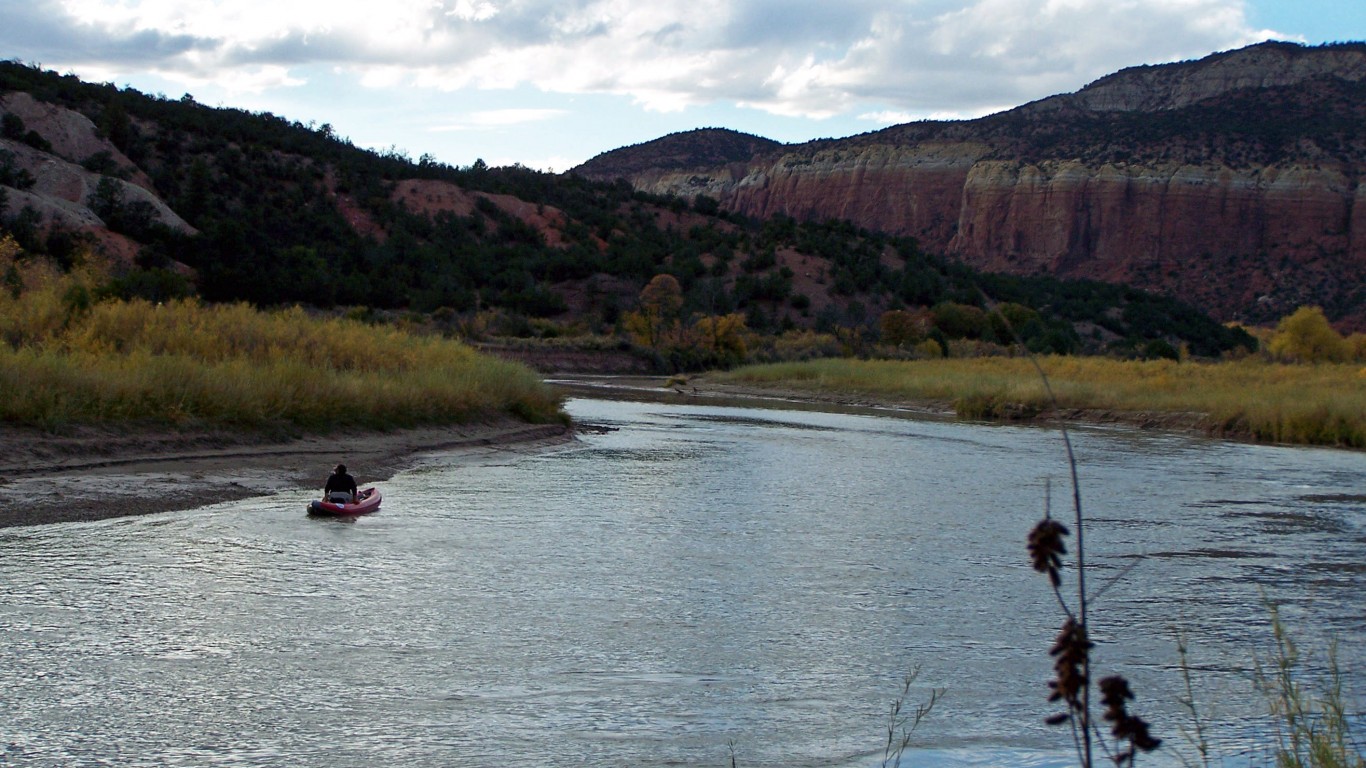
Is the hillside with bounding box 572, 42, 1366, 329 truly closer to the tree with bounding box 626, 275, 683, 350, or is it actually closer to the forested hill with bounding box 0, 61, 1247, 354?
the forested hill with bounding box 0, 61, 1247, 354

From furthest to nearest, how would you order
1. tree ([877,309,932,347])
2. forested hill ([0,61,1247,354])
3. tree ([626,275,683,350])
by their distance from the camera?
tree ([877,309,932,347]) < tree ([626,275,683,350]) < forested hill ([0,61,1247,354])

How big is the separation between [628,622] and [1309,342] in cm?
5980

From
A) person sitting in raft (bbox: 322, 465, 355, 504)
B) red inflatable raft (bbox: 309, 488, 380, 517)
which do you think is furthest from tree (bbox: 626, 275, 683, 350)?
person sitting in raft (bbox: 322, 465, 355, 504)

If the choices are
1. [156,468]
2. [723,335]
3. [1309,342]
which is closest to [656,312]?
[723,335]

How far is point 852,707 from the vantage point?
8.06 metres

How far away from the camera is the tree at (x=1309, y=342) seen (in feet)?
200

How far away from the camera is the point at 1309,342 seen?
6150 centimetres

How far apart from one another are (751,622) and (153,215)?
5744cm

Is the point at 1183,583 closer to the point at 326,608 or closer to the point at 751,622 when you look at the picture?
the point at 751,622

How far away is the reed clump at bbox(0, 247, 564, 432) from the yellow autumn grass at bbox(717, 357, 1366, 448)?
15.7 m

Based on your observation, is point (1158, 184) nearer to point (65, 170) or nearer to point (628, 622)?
point (65, 170)

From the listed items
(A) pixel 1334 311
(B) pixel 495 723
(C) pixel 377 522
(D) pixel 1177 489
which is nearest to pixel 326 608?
(B) pixel 495 723

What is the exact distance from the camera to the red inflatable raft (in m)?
14.1

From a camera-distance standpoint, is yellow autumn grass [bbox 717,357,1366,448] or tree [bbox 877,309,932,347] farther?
tree [bbox 877,309,932,347]
